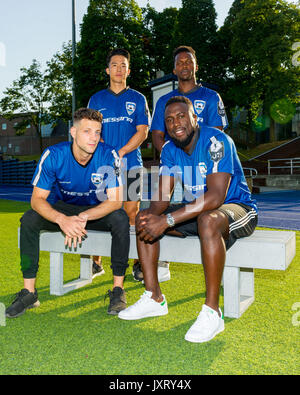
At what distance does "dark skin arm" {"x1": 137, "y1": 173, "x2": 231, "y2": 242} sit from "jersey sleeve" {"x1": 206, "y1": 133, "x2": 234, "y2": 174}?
44 millimetres

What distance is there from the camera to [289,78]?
1097 inches

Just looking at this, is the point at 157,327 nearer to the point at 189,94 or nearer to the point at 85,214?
the point at 85,214

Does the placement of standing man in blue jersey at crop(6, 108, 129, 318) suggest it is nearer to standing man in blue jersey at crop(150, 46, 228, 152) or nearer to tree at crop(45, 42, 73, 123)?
standing man in blue jersey at crop(150, 46, 228, 152)

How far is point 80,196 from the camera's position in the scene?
3449mm

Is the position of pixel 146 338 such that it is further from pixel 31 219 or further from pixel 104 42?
pixel 104 42

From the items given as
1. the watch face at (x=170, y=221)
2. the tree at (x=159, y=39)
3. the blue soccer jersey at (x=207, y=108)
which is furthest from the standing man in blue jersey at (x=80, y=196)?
the tree at (x=159, y=39)

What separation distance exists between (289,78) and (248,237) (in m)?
27.8

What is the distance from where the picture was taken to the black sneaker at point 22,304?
306cm

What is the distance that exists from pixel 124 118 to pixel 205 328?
96.9 inches

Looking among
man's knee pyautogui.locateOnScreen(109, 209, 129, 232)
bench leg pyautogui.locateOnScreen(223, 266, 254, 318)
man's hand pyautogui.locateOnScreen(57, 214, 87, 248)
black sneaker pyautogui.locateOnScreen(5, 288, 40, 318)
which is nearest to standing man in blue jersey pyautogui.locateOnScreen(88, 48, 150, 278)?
man's knee pyautogui.locateOnScreen(109, 209, 129, 232)

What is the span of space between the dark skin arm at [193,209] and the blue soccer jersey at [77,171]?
61 centimetres

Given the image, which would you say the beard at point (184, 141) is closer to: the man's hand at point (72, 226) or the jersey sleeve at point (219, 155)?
the jersey sleeve at point (219, 155)

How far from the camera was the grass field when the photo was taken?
7.29 ft

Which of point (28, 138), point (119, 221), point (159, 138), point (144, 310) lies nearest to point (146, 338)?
point (144, 310)
